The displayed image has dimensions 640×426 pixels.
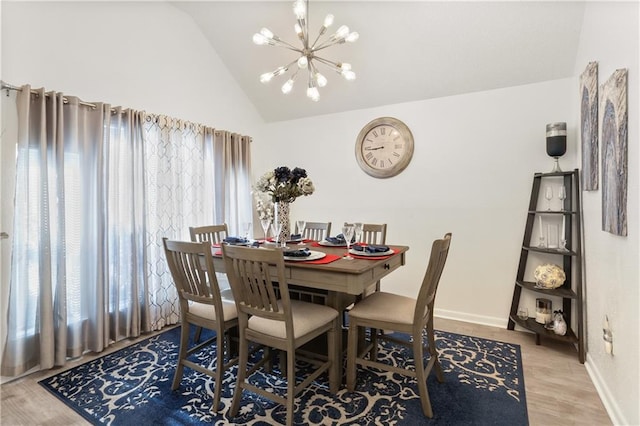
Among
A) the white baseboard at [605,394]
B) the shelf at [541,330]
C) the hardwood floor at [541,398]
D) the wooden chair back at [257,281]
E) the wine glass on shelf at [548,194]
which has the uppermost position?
the wine glass on shelf at [548,194]

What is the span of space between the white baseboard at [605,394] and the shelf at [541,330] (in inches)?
7.3

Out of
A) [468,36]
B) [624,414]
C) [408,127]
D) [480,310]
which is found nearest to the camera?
[624,414]

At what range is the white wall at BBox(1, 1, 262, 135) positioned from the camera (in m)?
2.23

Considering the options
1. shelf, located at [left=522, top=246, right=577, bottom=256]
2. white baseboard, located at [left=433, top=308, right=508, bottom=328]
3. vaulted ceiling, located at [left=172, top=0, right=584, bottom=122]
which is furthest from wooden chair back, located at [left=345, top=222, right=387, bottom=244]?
vaulted ceiling, located at [left=172, top=0, right=584, bottom=122]

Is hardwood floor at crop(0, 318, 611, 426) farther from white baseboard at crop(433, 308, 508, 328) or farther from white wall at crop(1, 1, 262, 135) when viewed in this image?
white wall at crop(1, 1, 262, 135)

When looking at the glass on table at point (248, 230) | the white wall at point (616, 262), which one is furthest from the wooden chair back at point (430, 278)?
the glass on table at point (248, 230)

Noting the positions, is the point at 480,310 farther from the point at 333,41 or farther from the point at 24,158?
the point at 24,158

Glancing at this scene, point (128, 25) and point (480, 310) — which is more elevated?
point (128, 25)

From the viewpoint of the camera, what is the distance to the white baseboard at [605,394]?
1.71 m

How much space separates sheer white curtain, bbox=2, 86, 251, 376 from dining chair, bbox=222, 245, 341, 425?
1.49m

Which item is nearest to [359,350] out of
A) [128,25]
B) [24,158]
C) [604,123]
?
[604,123]

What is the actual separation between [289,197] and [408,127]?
182cm

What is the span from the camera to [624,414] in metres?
1.65

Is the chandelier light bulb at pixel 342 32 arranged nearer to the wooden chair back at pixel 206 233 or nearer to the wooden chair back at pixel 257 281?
the wooden chair back at pixel 257 281
